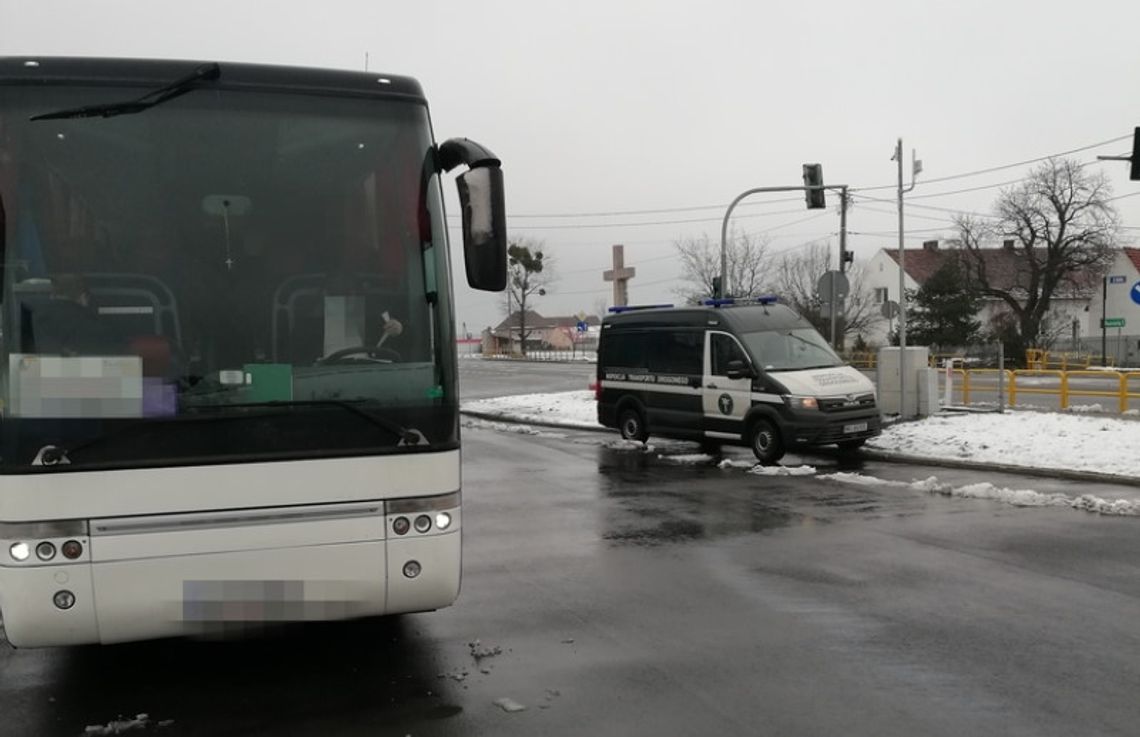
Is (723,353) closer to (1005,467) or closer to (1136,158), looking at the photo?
(1005,467)

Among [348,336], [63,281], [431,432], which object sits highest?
[63,281]

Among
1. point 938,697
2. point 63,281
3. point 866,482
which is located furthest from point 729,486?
point 63,281

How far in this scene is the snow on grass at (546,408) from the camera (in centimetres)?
2008

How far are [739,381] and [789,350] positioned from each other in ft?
2.90

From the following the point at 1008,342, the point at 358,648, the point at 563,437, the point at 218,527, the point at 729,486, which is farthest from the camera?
the point at 1008,342

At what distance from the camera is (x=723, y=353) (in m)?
13.2

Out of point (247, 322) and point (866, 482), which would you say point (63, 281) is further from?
point (866, 482)

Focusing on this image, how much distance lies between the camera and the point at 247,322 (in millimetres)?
4098

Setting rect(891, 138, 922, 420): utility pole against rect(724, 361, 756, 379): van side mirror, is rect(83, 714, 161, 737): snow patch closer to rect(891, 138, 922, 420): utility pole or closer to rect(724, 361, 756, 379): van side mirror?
rect(724, 361, 756, 379): van side mirror

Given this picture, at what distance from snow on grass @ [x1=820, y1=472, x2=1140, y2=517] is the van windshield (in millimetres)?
2074

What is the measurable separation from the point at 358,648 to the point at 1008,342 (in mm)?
47365

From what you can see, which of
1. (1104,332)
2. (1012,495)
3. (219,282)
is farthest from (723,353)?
(1104,332)

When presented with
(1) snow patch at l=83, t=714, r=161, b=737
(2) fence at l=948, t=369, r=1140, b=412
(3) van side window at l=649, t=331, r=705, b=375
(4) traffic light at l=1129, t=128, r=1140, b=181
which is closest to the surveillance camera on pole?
(4) traffic light at l=1129, t=128, r=1140, b=181

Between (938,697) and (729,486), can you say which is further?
(729,486)
